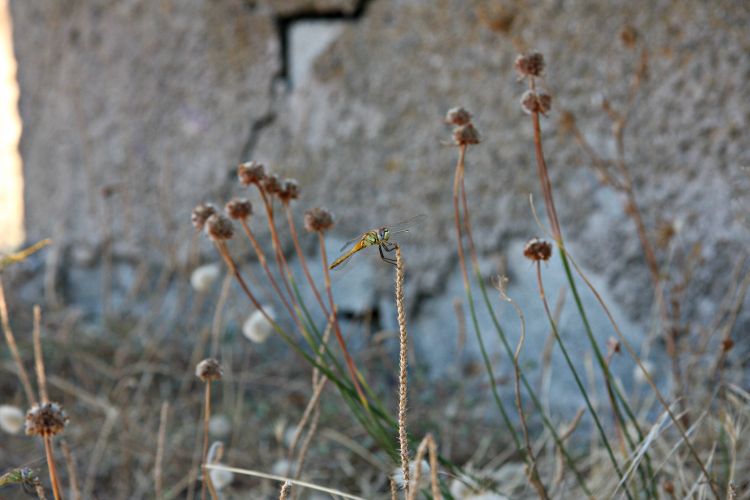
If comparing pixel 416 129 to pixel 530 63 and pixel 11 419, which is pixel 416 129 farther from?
Result: pixel 11 419

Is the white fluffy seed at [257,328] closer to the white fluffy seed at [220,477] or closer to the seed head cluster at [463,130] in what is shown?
the white fluffy seed at [220,477]

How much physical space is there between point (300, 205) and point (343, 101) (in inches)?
12.0

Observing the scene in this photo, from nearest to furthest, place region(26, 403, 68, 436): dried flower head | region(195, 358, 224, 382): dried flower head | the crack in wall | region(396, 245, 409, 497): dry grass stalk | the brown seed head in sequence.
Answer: region(396, 245, 409, 497): dry grass stalk
region(26, 403, 68, 436): dried flower head
region(195, 358, 224, 382): dried flower head
the brown seed head
the crack in wall

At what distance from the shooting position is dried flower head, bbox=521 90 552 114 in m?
1.01

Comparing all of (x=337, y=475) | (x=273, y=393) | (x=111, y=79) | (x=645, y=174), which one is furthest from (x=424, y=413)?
(x=111, y=79)

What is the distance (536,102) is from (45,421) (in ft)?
2.21

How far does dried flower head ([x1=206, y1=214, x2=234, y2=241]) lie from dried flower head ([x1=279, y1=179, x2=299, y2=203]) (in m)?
0.09

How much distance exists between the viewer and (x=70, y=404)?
204cm

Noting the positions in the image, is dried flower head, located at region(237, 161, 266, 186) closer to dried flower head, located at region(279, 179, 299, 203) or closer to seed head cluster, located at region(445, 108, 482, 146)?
dried flower head, located at region(279, 179, 299, 203)

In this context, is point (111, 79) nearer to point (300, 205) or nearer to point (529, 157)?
point (300, 205)

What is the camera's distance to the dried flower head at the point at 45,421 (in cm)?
87

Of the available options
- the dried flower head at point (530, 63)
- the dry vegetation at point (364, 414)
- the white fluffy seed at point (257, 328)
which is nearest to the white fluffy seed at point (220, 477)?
the dry vegetation at point (364, 414)

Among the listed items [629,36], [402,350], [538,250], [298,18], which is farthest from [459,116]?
[298,18]

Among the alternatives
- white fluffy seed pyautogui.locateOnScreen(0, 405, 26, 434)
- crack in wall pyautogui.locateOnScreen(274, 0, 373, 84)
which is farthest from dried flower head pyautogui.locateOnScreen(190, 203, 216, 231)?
crack in wall pyautogui.locateOnScreen(274, 0, 373, 84)
